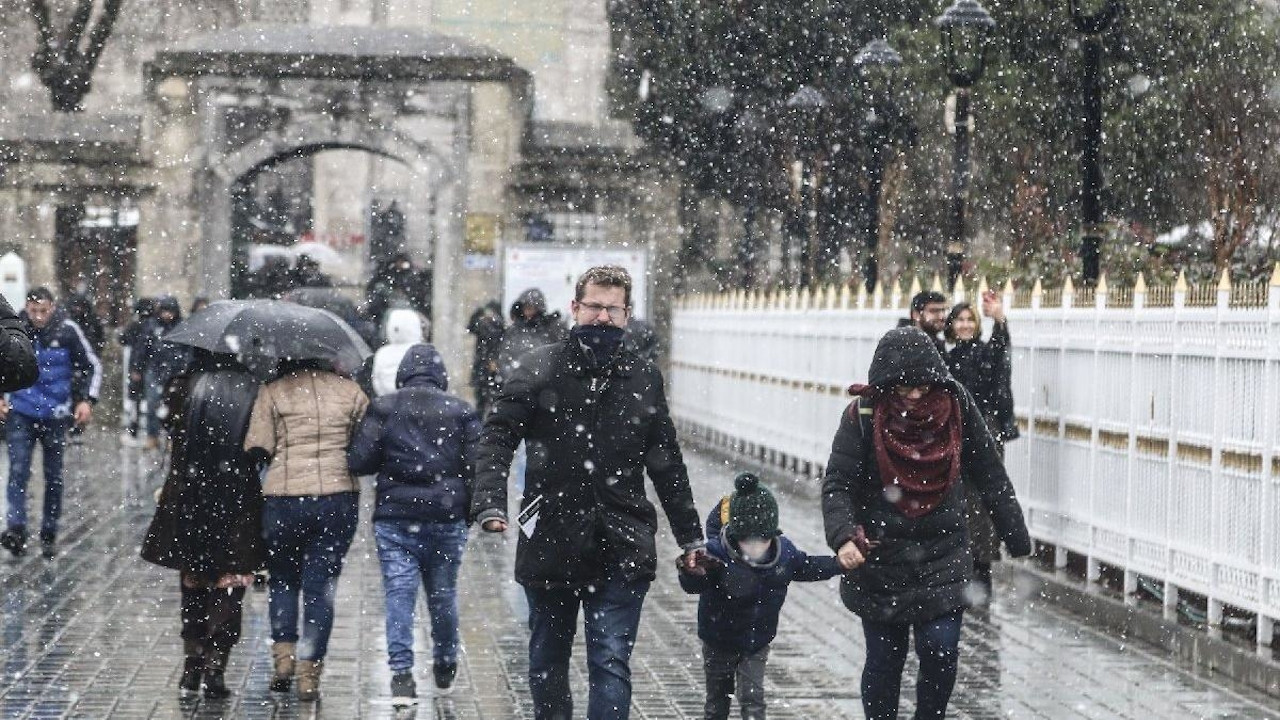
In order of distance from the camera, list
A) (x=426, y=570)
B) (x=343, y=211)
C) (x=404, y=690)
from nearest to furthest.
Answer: (x=404, y=690)
(x=426, y=570)
(x=343, y=211)

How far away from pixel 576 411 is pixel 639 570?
0.54 metres

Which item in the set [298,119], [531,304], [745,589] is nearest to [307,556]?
[745,589]

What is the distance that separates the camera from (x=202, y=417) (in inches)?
390

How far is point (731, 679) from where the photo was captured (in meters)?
8.34

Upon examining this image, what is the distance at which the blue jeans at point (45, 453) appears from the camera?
1511 cm

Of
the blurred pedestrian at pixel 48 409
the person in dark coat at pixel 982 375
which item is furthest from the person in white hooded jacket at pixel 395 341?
→ the person in dark coat at pixel 982 375

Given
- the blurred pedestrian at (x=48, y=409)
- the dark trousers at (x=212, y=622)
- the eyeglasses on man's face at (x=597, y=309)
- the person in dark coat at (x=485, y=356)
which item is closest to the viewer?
the eyeglasses on man's face at (x=597, y=309)

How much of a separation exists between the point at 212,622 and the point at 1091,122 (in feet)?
25.1

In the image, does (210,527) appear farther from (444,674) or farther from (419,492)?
(444,674)

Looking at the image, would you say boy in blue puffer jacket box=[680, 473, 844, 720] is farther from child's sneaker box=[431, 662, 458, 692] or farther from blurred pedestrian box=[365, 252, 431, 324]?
blurred pedestrian box=[365, 252, 431, 324]

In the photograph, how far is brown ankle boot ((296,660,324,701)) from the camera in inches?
382

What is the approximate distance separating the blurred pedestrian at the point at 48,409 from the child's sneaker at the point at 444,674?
5.44 m

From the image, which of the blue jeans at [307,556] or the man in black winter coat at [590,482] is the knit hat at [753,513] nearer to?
the man in black winter coat at [590,482]

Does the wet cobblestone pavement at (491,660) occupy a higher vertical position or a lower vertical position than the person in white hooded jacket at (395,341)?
lower
